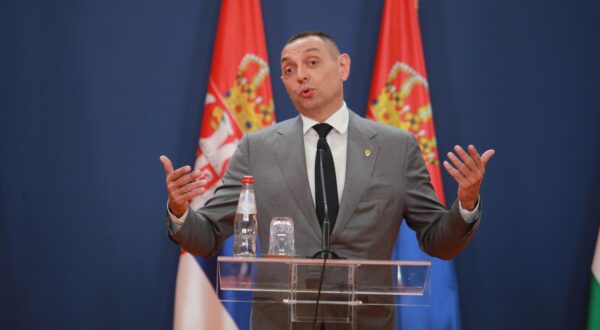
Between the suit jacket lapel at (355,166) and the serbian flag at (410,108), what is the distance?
125 centimetres

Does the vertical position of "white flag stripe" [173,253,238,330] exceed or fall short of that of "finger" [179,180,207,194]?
it falls short

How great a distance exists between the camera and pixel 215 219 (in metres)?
2.87

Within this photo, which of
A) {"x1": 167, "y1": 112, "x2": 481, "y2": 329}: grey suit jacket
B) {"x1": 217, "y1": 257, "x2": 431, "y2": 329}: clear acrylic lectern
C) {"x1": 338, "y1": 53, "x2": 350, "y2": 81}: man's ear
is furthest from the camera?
{"x1": 338, "y1": 53, "x2": 350, "y2": 81}: man's ear

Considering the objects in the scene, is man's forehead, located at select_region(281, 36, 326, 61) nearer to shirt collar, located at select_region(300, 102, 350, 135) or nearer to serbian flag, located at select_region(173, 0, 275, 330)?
shirt collar, located at select_region(300, 102, 350, 135)

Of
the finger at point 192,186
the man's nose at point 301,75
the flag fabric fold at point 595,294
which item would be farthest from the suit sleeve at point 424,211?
the flag fabric fold at point 595,294

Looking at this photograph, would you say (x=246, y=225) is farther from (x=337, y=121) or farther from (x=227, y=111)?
(x=227, y=111)

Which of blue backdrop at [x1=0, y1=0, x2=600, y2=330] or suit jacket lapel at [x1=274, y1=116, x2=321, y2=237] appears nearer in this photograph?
suit jacket lapel at [x1=274, y1=116, x2=321, y2=237]

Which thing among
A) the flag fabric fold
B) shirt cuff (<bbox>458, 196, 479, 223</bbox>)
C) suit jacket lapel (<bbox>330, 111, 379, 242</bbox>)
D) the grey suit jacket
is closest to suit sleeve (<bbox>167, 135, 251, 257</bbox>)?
the grey suit jacket

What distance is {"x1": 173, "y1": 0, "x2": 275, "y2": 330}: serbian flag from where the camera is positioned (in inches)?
159

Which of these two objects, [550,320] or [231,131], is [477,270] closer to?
[550,320]

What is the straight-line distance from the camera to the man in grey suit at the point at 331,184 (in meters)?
2.49

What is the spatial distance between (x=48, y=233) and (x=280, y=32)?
74.6 inches

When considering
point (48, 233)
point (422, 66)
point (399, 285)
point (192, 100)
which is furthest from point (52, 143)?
point (399, 285)

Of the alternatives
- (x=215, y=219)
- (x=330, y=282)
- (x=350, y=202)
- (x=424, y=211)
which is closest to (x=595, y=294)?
(x=424, y=211)
